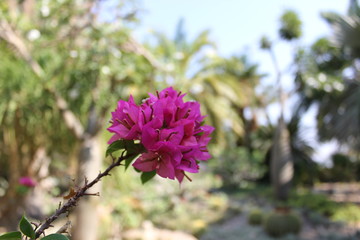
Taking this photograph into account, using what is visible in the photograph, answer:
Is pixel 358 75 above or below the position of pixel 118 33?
above

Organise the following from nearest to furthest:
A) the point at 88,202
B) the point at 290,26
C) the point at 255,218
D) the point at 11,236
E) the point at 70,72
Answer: the point at 11,236 < the point at 88,202 < the point at 70,72 < the point at 255,218 < the point at 290,26

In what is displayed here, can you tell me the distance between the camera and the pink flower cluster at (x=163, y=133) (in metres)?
0.82

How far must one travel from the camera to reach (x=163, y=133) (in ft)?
2.70

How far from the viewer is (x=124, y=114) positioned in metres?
0.88

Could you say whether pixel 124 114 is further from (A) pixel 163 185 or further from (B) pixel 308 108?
(B) pixel 308 108

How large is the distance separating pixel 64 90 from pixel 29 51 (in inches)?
46.0

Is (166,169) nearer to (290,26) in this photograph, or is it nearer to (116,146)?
(116,146)

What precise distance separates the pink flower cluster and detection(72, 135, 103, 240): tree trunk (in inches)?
145

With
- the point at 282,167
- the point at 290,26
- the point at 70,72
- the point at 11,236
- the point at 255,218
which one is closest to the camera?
the point at 11,236

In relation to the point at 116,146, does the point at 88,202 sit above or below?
above

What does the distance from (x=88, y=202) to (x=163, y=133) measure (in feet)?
13.3

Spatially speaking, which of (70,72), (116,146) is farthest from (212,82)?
(116,146)

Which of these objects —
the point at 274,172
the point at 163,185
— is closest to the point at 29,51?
the point at 163,185

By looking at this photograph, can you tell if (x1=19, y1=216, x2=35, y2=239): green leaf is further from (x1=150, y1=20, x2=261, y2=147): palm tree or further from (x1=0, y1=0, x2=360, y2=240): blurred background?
→ (x1=150, y1=20, x2=261, y2=147): palm tree
